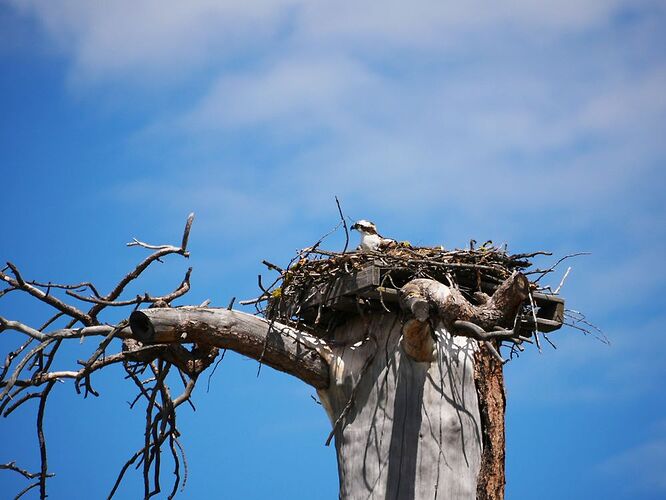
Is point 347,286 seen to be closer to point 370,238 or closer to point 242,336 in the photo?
point 242,336

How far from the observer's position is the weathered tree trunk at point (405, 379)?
19.2 ft

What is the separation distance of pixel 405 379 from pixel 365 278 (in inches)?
25.7

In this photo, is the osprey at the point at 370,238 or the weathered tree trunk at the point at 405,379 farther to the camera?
the osprey at the point at 370,238

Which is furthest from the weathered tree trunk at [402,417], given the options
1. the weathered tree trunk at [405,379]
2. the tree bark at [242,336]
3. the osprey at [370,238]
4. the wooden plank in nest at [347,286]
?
the osprey at [370,238]

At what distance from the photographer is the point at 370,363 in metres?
6.31

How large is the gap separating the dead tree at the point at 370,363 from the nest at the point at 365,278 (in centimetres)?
2

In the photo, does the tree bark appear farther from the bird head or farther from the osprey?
the bird head

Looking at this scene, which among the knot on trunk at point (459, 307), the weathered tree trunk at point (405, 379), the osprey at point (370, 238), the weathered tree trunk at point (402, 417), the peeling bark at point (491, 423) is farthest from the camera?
the osprey at point (370, 238)

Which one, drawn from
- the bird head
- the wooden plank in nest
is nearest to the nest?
the wooden plank in nest

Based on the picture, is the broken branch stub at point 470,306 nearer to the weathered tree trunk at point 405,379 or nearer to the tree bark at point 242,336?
the weathered tree trunk at point 405,379

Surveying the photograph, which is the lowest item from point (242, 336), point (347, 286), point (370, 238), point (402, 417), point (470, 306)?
point (402, 417)

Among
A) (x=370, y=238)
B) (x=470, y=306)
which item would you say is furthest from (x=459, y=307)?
(x=370, y=238)

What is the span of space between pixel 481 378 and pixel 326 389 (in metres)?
0.98

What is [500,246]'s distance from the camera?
673cm
